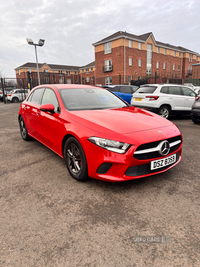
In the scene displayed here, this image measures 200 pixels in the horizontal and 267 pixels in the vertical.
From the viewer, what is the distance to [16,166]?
3682 millimetres

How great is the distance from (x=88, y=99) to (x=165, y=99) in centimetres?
548

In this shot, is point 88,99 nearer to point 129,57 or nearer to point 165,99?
point 165,99

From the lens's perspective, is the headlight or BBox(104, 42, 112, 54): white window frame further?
BBox(104, 42, 112, 54): white window frame

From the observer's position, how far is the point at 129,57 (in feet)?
115

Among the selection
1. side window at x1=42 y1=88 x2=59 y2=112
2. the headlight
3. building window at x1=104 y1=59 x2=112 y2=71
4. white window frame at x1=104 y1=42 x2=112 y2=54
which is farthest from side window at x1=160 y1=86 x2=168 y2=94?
white window frame at x1=104 y1=42 x2=112 y2=54

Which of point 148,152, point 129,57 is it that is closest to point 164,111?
point 148,152

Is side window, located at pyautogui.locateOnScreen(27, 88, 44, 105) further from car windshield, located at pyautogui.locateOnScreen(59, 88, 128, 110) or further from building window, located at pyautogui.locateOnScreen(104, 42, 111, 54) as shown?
building window, located at pyautogui.locateOnScreen(104, 42, 111, 54)

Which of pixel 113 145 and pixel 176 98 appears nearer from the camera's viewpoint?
pixel 113 145

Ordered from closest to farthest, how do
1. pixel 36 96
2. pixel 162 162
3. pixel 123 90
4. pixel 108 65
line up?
pixel 162 162, pixel 36 96, pixel 123 90, pixel 108 65

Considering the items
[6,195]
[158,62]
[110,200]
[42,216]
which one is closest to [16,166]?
[6,195]

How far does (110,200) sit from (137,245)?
77cm

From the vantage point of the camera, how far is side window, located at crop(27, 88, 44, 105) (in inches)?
172

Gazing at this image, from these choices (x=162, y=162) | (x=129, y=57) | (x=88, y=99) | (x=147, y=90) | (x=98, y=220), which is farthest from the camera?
(x=129, y=57)

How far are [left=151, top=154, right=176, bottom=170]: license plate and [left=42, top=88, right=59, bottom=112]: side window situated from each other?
1.94 meters
